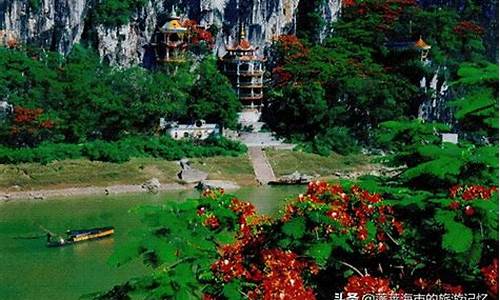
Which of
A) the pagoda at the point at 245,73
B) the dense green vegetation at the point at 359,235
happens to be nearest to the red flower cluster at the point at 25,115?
the pagoda at the point at 245,73

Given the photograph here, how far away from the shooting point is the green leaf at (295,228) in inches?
144

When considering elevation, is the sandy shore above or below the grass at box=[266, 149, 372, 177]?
below

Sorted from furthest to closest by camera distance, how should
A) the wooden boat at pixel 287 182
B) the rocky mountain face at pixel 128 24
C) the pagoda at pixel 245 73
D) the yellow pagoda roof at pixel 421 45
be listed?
the yellow pagoda roof at pixel 421 45, the pagoda at pixel 245 73, the rocky mountain face at pixel 128 24, the wooden boat at pixel 287 182

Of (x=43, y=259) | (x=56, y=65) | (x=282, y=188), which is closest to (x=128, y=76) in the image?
(x=56, y=65)

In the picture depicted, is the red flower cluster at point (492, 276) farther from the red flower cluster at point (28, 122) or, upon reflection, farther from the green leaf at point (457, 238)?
the red flower cluster at point (28, 122)

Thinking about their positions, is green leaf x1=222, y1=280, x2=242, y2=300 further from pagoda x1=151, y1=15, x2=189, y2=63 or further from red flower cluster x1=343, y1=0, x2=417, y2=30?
red flower cluster x1=343, y1=0, x2=417, y2=30

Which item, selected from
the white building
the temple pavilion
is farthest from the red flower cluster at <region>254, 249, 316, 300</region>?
the temple pavilion

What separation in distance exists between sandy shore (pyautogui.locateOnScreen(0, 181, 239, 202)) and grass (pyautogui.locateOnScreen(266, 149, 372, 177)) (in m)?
1.32

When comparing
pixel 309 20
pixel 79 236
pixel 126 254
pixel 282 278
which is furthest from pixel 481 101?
pixel 309 20

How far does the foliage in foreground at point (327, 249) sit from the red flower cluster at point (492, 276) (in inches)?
2.3

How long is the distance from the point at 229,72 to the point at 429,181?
15.1 metres

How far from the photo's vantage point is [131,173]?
15.1m

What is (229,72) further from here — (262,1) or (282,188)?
(282,188)

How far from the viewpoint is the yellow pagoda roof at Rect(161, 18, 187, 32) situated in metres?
18.8
